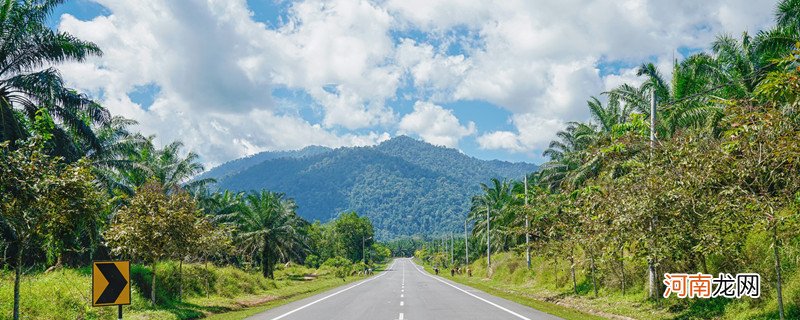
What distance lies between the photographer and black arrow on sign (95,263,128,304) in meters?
7.97

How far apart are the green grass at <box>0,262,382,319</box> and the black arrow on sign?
24.4ft

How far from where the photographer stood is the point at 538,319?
49.7 feet

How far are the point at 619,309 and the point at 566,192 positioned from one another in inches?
245

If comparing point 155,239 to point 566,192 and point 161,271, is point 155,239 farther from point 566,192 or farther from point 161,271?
point 566,192

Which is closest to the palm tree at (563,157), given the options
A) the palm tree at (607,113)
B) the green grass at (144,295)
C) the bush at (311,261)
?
the palm tree at (607,113)

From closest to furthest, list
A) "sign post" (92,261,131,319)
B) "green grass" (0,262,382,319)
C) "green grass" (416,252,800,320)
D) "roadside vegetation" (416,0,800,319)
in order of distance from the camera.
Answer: "sign post" (92,261,131,319), "roadside vegetation" (416,0,800,319), "green grass" (416,252,800,320), "green grass" (0,262,382,319)

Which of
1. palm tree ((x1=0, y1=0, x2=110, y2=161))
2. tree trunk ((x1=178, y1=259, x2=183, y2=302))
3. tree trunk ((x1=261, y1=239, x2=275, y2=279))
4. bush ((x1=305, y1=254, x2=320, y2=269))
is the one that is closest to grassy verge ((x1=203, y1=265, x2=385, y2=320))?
tree trunk ((x1=178, y1=259, x2=183, y2=302))

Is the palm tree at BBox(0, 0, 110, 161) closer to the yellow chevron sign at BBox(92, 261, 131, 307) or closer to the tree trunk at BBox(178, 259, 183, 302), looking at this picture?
the tree trunk at BBox(178, 259, 183, 302)

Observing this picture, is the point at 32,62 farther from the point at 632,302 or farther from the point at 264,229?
the point at 264,229

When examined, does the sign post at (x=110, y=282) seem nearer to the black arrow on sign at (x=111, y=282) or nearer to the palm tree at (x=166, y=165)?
the black arrow on sign at (x=111, y=282)

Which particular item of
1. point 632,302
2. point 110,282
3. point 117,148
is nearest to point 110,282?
point 110,282

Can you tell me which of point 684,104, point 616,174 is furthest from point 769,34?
point 616,174

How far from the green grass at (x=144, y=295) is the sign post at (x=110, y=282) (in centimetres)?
744

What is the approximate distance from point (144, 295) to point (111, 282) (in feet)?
48.2
